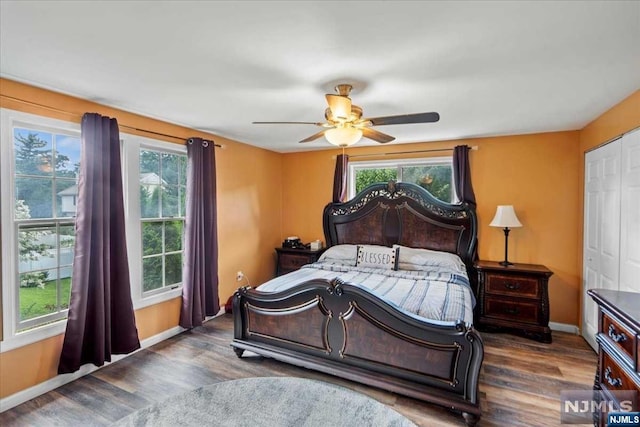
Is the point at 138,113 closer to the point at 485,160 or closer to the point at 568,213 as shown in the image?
the point at 485,160

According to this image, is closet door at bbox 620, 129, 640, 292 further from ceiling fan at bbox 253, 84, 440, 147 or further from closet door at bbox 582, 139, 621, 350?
ceiling fan at bbox 253, 84, 440, 147

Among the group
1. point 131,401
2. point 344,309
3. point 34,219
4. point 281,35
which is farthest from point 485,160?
point 34,219

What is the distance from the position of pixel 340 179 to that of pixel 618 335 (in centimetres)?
352

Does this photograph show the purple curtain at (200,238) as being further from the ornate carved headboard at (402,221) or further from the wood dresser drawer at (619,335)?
the wood dresser drawer at (619,335)

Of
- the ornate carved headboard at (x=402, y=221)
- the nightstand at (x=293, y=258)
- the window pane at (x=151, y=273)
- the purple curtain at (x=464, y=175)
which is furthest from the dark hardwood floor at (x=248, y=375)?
the purple curtain at (x=464, y=175)

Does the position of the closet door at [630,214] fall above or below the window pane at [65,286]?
above

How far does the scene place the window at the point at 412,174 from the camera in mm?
4293

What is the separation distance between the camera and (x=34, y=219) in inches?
95.3

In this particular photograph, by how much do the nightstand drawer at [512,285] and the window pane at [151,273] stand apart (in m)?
3.79

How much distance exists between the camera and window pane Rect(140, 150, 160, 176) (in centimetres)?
326

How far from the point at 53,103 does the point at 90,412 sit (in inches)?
94.3

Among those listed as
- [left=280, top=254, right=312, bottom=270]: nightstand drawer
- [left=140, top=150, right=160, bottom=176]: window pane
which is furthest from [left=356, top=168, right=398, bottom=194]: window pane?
[left=140, top=150, right=160, bottom=176]: window pane

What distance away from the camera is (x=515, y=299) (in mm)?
3500

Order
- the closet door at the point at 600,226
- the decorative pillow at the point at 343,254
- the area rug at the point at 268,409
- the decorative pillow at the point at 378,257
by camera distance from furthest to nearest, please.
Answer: the decorative pillow at the point at 343,254
the decorative pillow at the point at 378,257
the closet door at the point at 600,226
the area rug at the point at 268,409
